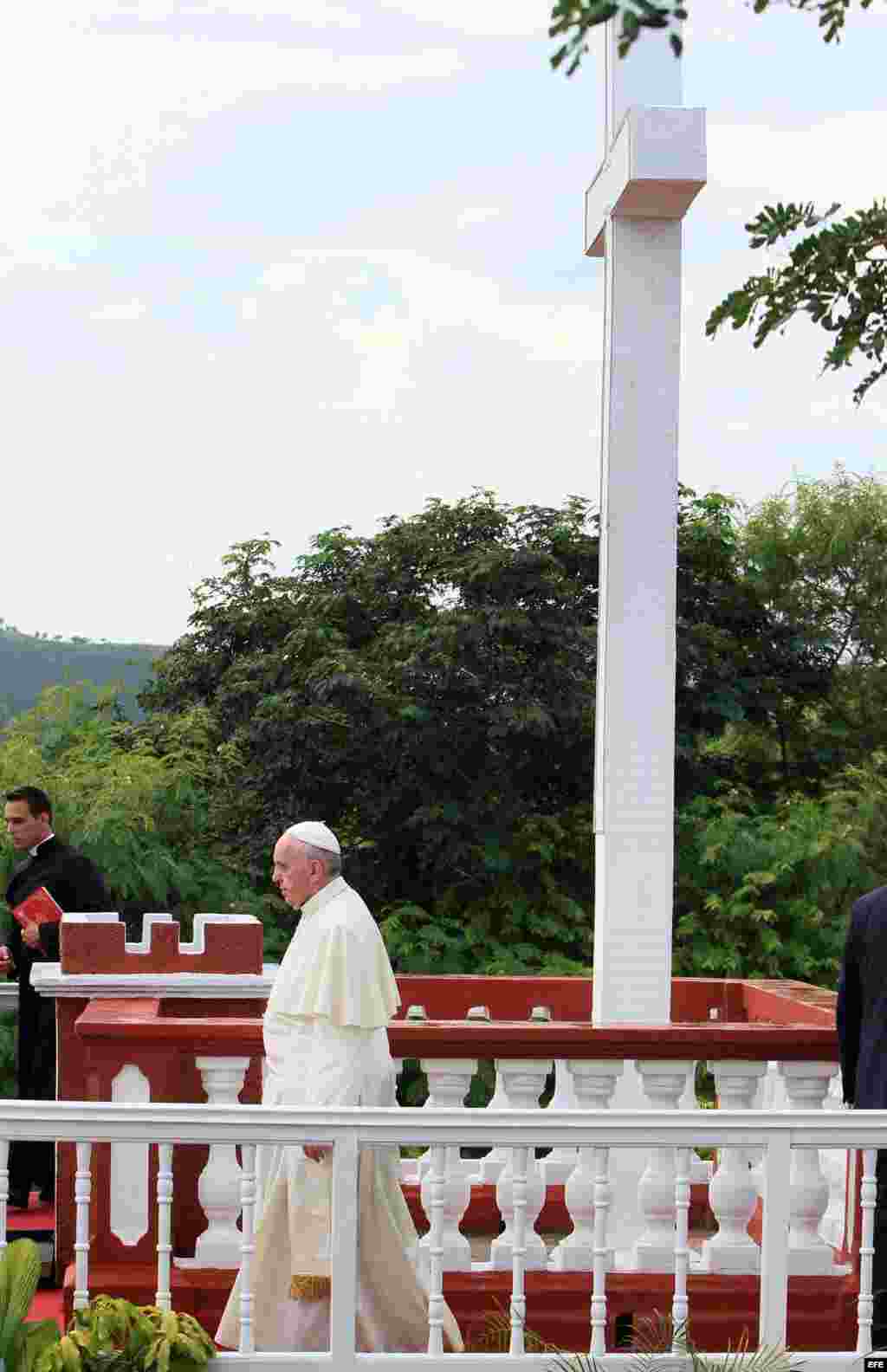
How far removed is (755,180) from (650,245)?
751 centimetres

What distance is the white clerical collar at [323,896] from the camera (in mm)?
5652

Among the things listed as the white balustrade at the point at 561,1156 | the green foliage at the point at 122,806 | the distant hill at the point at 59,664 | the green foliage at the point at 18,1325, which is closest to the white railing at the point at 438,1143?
the green foliage at the point at 18,1325

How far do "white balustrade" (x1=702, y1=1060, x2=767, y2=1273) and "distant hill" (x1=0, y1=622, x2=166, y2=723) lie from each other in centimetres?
803

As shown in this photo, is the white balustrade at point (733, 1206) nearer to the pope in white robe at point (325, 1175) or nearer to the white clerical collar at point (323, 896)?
the pope in white robe at point (325, 1175)

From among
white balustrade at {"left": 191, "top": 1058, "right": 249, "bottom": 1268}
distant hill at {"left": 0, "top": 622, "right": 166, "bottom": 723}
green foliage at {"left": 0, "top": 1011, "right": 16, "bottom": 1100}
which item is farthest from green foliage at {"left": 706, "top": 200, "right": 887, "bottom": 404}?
distant hill at {"left": 0, "top": 622, "right": 166, "bottom": 723}

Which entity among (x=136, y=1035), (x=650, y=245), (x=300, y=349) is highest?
(x=300, y=349)

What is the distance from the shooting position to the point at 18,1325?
4.86 meters

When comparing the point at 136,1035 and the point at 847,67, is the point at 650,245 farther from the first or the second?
the point at 136,1035

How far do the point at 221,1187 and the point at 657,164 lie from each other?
11.2 ft

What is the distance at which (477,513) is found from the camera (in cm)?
1828

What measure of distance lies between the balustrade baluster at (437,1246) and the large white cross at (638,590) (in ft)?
6.29

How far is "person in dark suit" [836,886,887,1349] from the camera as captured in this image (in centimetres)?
561

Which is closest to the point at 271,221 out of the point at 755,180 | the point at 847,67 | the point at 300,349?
the point at 300,349

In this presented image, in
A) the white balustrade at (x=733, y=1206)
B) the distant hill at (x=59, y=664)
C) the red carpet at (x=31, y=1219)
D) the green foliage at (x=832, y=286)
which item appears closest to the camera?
the green foliage at (x=832, y=286)
